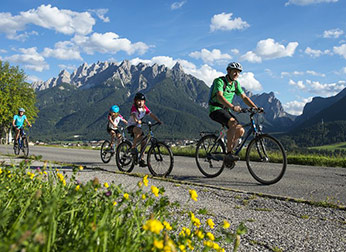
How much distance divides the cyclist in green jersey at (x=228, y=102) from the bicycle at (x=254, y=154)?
0.17m

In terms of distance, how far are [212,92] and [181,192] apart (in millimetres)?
2864

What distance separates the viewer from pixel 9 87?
4194 cm

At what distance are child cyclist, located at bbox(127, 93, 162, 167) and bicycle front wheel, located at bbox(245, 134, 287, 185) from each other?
8.68ft

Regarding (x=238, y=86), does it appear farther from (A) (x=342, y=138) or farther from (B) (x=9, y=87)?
(A) (x=342, y=138)

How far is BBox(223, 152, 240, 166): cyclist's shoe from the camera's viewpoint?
676 cm

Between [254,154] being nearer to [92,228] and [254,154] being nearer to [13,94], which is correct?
[92,228]

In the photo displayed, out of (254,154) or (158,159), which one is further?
(158,159)

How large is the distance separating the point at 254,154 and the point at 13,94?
145 ft

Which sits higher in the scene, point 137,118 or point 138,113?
point 138,113

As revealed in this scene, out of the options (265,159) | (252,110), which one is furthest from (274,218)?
(252,110)

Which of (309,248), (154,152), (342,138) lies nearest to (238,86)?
(154,152)

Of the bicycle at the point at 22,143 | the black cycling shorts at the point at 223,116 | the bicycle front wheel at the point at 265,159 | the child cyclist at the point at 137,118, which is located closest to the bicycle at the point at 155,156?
the child cyclist at the point at 137,118

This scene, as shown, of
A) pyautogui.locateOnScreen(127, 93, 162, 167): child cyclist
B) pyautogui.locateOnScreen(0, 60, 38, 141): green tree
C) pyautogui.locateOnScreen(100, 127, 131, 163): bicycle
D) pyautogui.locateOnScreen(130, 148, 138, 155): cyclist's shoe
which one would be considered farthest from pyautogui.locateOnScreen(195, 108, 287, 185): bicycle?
pyautogui.locateOnScreen(0, 60, 38, 141): green tree

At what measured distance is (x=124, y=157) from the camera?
27.5 feet
